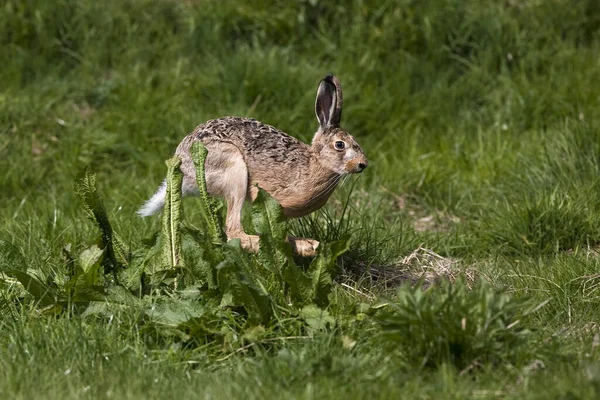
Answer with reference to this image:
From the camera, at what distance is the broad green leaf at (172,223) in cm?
520

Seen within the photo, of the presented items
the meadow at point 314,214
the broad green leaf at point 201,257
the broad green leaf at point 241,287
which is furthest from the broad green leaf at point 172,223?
the broad green leaf at point 241,287

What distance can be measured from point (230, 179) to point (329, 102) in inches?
32.0

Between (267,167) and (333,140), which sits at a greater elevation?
(333,140)

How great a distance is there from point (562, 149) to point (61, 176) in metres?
3.81

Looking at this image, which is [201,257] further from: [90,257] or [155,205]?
[155,205]

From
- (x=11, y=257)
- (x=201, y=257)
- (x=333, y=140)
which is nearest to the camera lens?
(x=201, y=257)

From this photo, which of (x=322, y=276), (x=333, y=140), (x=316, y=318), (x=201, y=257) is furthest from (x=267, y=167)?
(x=316, y=318)

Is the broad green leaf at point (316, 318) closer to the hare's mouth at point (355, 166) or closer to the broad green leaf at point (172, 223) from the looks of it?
the broad green leaf at point (172, 223)

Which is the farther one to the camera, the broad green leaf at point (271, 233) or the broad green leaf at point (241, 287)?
the broad green leaf at point (271, 233)

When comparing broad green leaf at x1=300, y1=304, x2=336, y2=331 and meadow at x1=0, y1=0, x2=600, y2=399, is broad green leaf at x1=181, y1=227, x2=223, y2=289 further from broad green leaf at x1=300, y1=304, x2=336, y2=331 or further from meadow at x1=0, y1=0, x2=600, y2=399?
broad green leaf at x1=300, y1=304, x2=336, y2=331

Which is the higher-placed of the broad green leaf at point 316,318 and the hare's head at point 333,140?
the hare's head at point 333,140

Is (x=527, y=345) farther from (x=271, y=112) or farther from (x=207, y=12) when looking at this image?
(x=207, y=12)

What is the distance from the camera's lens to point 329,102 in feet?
20.1

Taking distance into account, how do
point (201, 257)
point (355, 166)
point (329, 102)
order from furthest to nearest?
point (329, 102) < point (355, 166) < point (201, 257)
